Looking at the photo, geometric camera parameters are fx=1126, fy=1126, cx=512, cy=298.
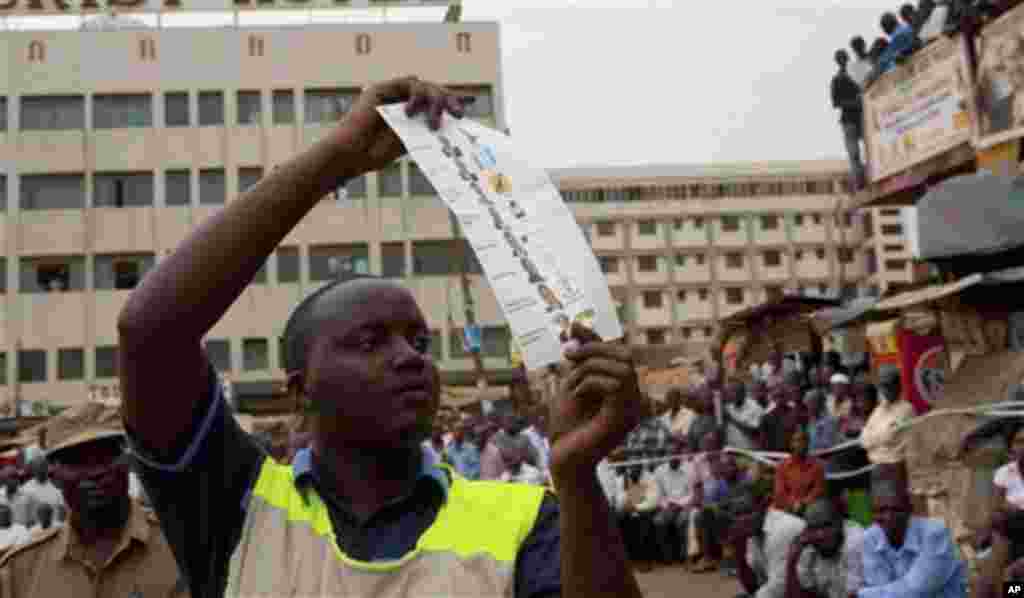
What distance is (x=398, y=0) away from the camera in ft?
124

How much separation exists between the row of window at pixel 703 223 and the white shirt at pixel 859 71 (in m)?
54.3

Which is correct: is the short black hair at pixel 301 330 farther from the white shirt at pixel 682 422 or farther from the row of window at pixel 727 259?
the row of window at pixel 727 259

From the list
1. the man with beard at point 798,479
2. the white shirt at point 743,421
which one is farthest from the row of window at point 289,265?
the man with beard at point 798,479

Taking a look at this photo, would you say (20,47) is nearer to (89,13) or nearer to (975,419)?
(89,13)

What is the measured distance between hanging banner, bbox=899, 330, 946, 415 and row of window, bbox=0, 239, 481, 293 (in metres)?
24.9

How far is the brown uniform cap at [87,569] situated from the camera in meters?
3.26

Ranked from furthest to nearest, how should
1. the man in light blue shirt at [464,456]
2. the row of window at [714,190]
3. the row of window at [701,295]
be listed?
the row of window at [714,190]
the row of window at [701,295]
the man in light blue shirt at [464,456]

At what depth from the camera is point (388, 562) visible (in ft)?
5.98

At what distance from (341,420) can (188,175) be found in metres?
37.3

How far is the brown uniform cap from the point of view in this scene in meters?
3.26

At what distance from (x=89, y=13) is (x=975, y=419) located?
114 feet

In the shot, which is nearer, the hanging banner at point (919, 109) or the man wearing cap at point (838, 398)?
the man wearing cap at point (838, 398)

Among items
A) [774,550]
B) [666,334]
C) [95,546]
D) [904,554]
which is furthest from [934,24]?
[666,334]

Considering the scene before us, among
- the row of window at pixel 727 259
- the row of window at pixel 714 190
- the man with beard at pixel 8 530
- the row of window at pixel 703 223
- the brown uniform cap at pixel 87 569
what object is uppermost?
the row of window at pixel 714 190
